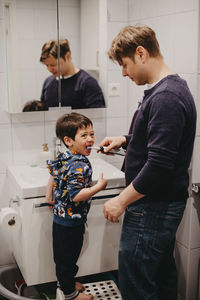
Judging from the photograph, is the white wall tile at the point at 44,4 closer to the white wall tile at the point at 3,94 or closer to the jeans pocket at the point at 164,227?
the white wall tile at the point at 3,94

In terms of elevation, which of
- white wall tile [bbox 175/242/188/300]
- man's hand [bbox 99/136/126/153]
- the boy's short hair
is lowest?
white wall tile [bbox 175/242/188/300]

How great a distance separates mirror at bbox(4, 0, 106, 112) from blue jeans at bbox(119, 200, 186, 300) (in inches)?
39.5

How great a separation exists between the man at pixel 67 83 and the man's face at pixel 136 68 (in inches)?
31.1

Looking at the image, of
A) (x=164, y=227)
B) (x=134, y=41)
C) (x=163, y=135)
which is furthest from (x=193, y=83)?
(x=164, y=227)

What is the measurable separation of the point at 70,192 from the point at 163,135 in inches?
25.4

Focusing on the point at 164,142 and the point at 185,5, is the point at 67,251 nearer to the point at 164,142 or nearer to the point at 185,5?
the point at 164,142

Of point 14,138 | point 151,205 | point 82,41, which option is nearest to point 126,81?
point 82,41

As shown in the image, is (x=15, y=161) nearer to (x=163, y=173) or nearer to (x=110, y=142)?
(x=110, y=142)

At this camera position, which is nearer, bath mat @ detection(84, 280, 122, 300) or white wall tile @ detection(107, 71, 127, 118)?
bath mat @ detection(84, 280, 122, 300)

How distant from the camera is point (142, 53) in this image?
151cm

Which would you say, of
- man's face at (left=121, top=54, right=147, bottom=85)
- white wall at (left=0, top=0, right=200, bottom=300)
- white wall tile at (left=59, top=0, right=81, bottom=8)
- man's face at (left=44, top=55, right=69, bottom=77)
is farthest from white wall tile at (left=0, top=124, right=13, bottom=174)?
man's face at (left=121, top=54, right=147, bottom=85)

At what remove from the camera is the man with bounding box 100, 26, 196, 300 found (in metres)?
1.40

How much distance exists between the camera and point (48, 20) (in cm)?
222

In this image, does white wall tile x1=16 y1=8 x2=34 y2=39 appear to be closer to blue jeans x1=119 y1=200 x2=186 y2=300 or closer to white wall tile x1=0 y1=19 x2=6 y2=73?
white wall tile x1=0 y1=19 x2=6 y2=73
